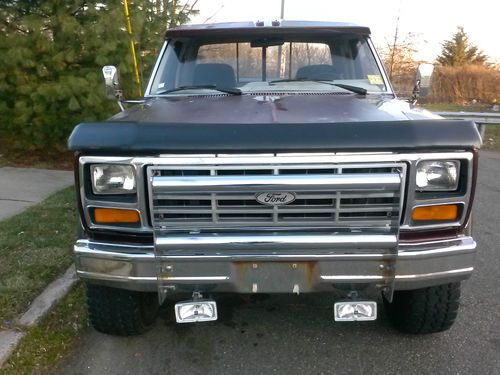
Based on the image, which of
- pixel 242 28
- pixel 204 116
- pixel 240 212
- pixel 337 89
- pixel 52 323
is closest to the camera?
pixel 240 212

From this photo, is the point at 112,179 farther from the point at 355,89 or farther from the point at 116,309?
the point at 355,89

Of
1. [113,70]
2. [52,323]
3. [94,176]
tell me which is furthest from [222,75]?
[52,323]

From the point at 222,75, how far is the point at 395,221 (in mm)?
1921

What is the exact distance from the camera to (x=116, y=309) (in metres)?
2.89

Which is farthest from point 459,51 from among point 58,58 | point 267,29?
point 267,29

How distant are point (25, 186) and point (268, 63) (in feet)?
14.0

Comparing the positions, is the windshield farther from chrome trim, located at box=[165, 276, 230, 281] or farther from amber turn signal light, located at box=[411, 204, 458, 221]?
chrome trim, located at box=[165, 276, 230, 281]

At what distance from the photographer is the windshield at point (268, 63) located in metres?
3.67

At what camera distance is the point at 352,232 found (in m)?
2.33

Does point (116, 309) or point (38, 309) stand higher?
point (116, 309)

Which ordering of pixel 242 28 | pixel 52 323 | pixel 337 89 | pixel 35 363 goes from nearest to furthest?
1. pixel 35 363
2. pixel 52 323
3. pixel 337 89
4. pixel 242 28

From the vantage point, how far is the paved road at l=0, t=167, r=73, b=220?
560 centimetres

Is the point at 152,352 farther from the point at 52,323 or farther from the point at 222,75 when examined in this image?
the point at 222,75

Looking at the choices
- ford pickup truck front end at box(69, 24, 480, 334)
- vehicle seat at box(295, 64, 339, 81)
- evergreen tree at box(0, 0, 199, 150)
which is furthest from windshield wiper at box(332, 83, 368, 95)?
evergreen tree at box(0, 0, 199, 150)
